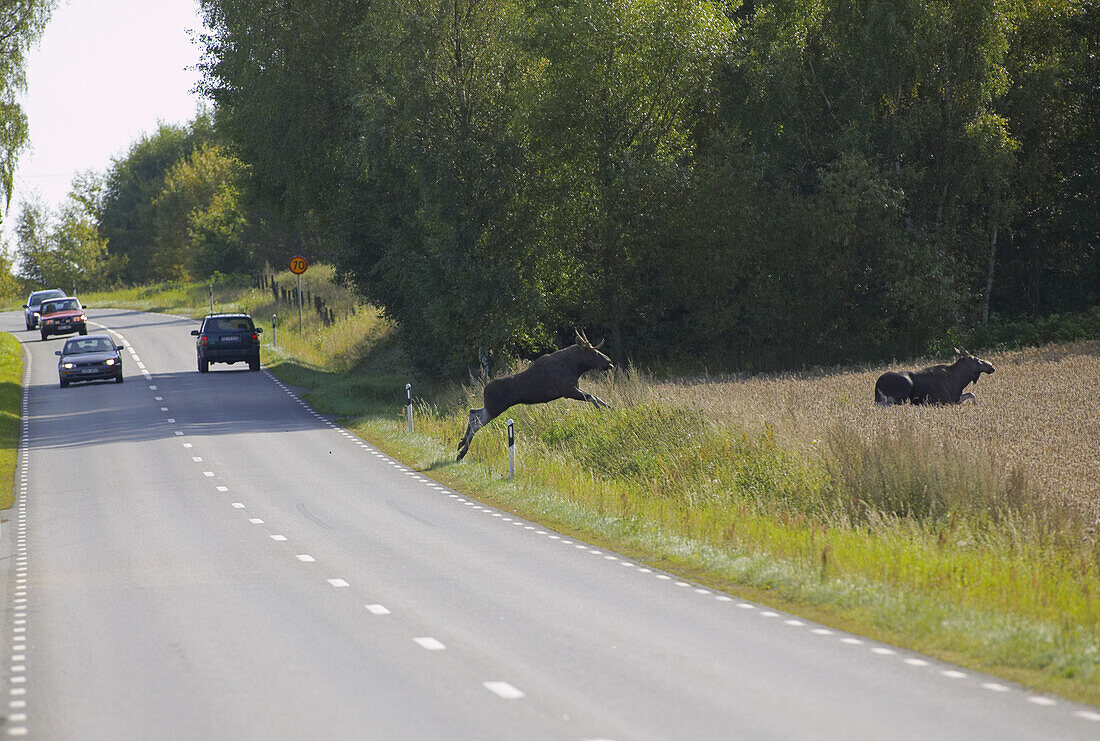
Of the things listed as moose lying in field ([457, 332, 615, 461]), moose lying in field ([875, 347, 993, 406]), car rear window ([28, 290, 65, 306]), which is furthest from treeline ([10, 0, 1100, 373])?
car rear window ([28, 290, 65, 306])

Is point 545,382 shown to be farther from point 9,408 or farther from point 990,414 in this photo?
point 9,408

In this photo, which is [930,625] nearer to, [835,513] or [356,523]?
[835,513]

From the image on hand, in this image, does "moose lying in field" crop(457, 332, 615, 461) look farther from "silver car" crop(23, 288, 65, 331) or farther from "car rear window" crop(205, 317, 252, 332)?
"silver car" crop(23, 288, 65, 331)

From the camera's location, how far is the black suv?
4534 cm

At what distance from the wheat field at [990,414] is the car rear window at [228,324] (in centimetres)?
2218

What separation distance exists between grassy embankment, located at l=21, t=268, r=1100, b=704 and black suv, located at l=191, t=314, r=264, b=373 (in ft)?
51.7

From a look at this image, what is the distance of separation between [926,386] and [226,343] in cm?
2835

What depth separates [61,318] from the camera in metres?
62.4

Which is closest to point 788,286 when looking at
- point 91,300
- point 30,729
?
point 30,729

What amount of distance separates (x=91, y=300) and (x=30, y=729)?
99035 mm

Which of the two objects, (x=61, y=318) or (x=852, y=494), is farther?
(x=61, y=318)

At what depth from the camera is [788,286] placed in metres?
41.1

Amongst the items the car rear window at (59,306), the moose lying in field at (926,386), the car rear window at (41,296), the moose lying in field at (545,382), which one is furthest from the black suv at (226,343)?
the car rear window at (41,296)

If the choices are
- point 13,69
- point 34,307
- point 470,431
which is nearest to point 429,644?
point 470,431
